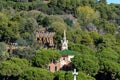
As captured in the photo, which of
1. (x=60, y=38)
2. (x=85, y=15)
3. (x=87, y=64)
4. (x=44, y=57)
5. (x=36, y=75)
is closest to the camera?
(x=36, y=75)

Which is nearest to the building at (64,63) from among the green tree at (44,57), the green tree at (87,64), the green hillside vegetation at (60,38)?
the green hillside vegetation at (60,38)

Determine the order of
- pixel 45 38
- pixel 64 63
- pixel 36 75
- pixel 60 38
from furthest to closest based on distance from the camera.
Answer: pixel 45 38 < pixel 60 38 < pixel 64 63 < pixel 36 75

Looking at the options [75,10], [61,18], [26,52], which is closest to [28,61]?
[26,52]

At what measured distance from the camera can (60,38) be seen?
74625 mm

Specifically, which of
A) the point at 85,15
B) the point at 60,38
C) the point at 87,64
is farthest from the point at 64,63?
the point at 85,15

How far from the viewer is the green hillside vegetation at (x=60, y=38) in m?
59.2

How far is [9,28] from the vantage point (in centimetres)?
7244

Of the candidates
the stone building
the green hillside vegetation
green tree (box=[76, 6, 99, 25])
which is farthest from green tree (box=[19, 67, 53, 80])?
green tree (box=[76, 6, 99, 25])

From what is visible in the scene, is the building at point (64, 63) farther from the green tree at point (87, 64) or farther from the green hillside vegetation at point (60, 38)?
the green tree at point (87, 64)

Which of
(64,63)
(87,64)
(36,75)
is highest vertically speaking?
(36,75)

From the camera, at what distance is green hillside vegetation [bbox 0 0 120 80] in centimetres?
5916

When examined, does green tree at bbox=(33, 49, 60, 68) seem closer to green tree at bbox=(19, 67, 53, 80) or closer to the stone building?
green tree at bbox=(19, 67, 53, 80)

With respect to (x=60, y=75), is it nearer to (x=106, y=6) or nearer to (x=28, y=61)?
(x=28, y=61)

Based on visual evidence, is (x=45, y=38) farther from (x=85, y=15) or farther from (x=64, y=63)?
(x=85, y=15)
